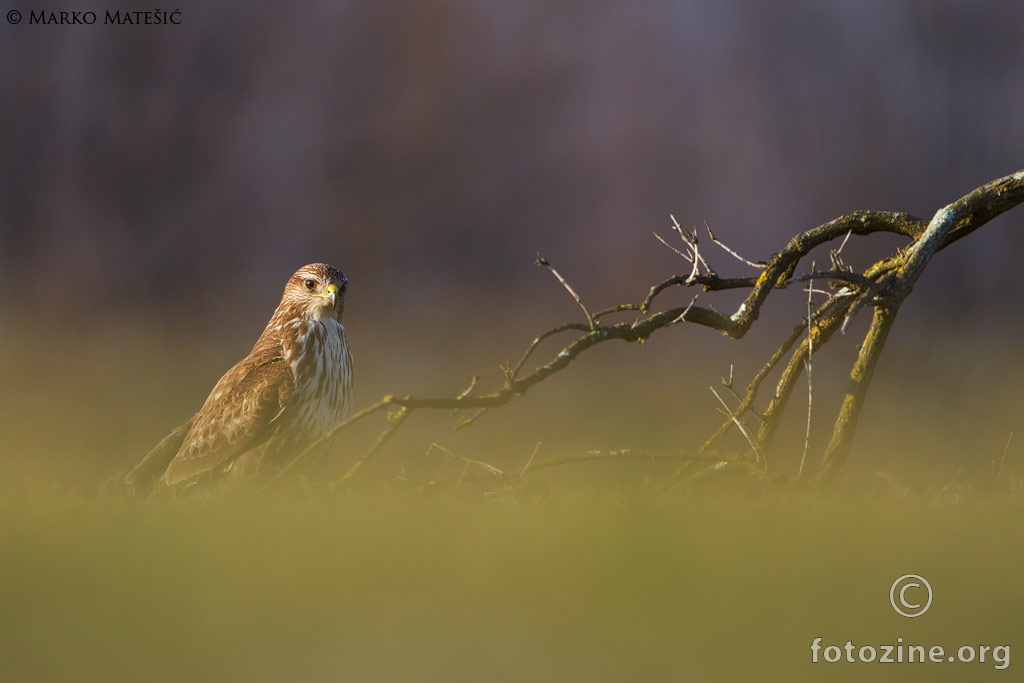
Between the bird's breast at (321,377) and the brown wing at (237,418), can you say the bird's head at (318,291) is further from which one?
the brown wing at (237,418)

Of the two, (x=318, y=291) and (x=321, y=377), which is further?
(x=318, y=291)

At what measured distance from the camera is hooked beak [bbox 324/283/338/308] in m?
3.94

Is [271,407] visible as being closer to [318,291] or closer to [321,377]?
[321,377]

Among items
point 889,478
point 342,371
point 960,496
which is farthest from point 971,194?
point 342,371

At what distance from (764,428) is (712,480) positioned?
0.89ft

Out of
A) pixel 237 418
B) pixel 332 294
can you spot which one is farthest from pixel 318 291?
pixel 237 418

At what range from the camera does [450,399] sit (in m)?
2.50

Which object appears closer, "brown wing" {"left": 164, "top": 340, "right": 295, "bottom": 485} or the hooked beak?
"brown wing" {"left": 164, "top": 340, "right": 295, "bottom": 485}

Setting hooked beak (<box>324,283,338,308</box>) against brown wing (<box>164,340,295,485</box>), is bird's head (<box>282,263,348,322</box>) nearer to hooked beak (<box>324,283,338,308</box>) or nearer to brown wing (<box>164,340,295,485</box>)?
hooked beak (<box>324,283,338,308</box>)

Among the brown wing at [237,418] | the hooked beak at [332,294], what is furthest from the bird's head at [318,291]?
the brown wing at [237,418]

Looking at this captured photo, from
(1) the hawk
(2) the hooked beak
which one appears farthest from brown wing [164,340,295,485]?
(2) the hooked beak

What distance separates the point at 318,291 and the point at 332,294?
4.3 inches

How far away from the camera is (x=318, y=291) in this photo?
402cm

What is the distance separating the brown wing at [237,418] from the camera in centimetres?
378
